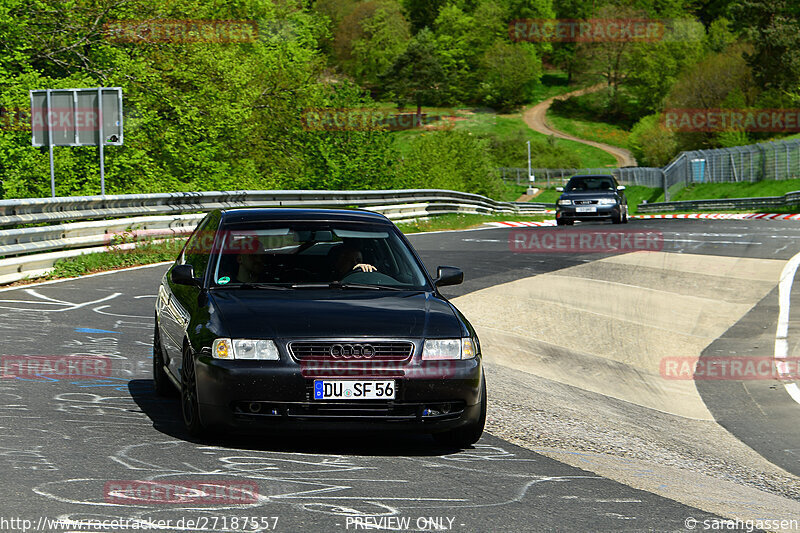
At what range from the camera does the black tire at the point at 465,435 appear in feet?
22.0

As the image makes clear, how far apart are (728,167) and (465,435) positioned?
63.7 meters

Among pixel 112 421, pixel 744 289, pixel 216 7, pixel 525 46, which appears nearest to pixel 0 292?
pixel 112 421

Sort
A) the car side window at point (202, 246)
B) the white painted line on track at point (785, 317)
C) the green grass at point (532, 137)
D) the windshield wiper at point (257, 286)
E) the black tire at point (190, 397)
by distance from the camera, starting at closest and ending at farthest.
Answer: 1. the black tire at point (190, 397)
2. the windshield wiper at point (257, 286)
3. the car side window at point (202, 246)
4. the white painted line on track at point (785, 317)
5. the green grass at point (532, 137)

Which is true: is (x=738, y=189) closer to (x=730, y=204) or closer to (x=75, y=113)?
(x=730, y=204)

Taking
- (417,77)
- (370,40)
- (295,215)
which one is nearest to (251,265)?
(295,215)

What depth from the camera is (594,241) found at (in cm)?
2533

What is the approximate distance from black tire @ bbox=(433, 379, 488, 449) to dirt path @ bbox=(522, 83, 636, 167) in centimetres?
12270

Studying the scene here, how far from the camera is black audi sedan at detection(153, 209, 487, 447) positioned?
6234 millimetres

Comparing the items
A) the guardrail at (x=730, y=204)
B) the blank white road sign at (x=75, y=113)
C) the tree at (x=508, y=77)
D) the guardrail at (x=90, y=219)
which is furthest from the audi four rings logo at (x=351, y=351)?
the tree at (x=508, y=77)

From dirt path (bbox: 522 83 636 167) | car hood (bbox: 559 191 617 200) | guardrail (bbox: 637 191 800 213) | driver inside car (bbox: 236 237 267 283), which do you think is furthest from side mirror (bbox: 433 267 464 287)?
dirt path (bbox: 522 83 636 167)

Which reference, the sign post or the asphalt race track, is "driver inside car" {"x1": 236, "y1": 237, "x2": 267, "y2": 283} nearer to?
the asphalt race track

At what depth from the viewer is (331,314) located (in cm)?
652

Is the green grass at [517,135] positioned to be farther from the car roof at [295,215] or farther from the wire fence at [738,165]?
the car roof at [295,215]

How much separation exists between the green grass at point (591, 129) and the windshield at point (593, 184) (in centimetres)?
10796
